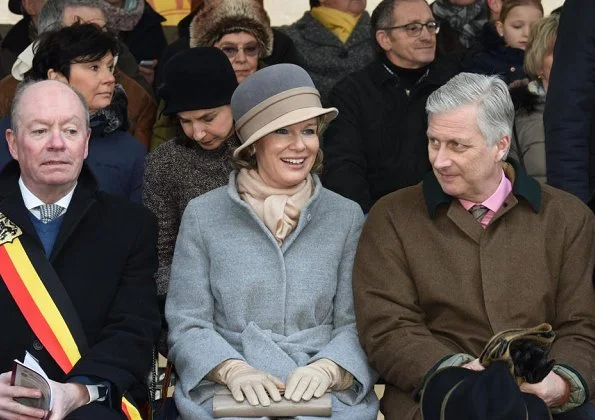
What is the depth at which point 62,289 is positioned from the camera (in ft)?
15.8

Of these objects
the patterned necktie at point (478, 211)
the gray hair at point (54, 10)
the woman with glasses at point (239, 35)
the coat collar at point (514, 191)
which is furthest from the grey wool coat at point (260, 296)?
the gray hair at point (54, 10)

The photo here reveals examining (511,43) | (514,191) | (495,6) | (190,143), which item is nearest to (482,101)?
(514,191)

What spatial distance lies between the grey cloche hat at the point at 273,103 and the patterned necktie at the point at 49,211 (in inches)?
28.1

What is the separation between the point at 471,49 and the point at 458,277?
9.60 ft

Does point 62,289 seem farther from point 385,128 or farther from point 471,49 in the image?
point 471,49

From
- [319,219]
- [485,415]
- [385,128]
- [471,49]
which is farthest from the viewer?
[471,49]

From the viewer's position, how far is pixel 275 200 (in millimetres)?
5199

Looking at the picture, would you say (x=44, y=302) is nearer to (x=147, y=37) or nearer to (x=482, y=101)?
(x=482, y=101)

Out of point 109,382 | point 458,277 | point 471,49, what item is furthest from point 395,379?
point 471,49

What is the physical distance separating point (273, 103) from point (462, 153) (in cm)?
76

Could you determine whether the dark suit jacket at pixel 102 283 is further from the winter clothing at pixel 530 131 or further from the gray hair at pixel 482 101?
the winter clothing at pixel 530 131

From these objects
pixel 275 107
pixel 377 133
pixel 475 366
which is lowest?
pixel 475 366

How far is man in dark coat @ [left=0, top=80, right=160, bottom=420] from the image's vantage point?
4770mm

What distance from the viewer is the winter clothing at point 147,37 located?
312 inches
